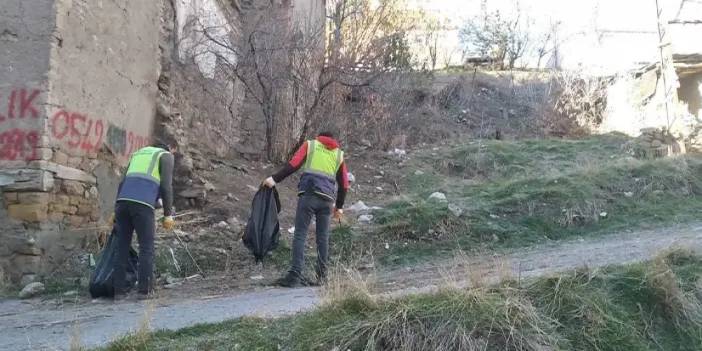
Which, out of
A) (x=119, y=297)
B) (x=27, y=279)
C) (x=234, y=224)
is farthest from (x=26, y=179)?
(x=234, y=224)

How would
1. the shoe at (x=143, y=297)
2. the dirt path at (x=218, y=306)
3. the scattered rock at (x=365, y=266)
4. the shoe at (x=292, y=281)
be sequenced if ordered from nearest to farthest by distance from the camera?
the dirt path at (x=218, y=306) < the shoe at (x=143, y=297) < the shoe at (x=292, y=281) < the scattered rock at (x=365, y=266)

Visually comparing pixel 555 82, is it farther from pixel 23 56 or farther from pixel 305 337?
pixel 305 337

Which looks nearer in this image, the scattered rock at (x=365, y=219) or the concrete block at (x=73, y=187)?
the concrete block at (x=73, y=187)

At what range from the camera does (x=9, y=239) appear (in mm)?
6371

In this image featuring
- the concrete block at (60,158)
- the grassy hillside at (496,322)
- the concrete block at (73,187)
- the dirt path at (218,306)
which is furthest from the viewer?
the concrete block at (73,187)

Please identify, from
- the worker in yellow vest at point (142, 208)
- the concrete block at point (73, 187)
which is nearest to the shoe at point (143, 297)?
the worker in yellow vest at point (142, 208)

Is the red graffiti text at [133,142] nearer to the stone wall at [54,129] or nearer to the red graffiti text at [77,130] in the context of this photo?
the stone wall at [54,129]

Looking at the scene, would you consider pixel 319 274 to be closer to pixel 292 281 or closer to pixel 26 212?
pixel 292 281

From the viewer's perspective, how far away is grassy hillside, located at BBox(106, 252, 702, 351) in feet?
12.2

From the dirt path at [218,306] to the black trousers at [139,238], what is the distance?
0.31 meters

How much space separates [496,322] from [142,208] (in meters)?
3.38

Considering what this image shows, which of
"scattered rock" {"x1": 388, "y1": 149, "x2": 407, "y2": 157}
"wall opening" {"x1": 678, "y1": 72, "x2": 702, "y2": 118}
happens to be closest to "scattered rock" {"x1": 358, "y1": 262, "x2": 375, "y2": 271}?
"scattered rock" {"x1": 388, "y1": 149, "x2": 407, "y2": 157}

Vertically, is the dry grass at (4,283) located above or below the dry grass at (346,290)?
below

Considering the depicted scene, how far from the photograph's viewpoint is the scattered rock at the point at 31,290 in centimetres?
605
